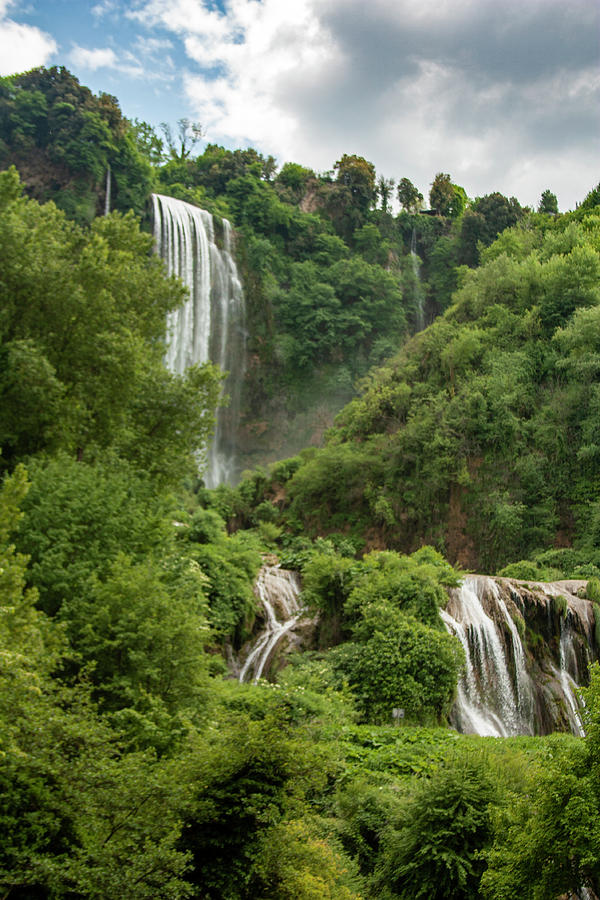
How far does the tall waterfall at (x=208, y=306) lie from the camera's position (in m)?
37.8

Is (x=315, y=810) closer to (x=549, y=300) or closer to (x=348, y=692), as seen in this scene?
(x=348, y=692)

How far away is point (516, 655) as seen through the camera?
15.1m

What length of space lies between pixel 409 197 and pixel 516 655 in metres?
46.9

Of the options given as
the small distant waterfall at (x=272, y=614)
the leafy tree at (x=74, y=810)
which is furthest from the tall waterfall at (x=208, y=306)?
the leafy tree at (x=74, y=810)

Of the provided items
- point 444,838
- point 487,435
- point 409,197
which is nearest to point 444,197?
point 409,197

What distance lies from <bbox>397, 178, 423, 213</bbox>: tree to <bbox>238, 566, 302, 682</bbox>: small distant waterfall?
1654 inches

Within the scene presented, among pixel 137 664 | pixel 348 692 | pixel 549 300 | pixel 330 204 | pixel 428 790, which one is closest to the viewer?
pixel 428 790

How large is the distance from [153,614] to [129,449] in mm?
7210

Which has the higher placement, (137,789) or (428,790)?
(137,789)

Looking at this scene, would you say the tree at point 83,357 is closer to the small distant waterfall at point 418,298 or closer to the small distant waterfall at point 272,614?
the small distant waterfall at point 272,614

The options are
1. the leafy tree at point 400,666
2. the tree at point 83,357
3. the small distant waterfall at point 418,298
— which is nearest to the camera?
the leafy tree at point 400,666

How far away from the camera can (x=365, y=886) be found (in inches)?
261

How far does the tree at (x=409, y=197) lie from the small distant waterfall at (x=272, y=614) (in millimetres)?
42014

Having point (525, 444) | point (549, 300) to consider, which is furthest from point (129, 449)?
point (549, 300)
